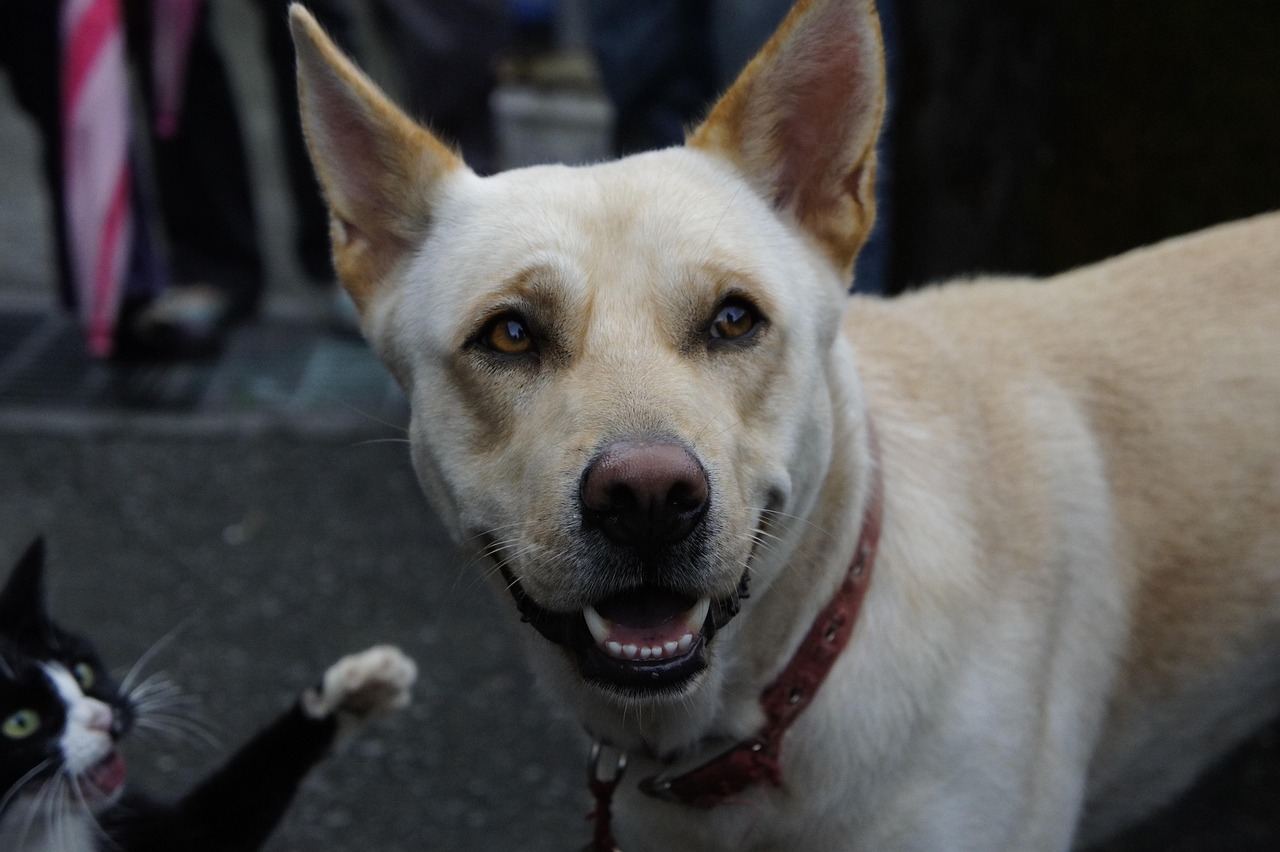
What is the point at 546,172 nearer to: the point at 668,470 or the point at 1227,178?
the point at 668,470

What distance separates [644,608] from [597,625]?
70 mm

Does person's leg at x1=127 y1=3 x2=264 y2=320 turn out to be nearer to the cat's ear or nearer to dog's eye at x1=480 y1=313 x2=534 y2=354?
the cat's ear

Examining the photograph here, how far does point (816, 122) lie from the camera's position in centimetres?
215

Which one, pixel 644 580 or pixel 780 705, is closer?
pixel 644 580

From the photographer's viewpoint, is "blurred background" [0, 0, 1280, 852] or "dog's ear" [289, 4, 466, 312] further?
"blurred background" [0, 0, 1280, 852]

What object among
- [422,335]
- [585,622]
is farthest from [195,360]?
[585,622]

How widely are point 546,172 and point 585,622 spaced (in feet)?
2.44

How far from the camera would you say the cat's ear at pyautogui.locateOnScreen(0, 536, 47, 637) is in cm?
248

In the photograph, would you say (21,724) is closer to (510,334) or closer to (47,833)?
(47,833)

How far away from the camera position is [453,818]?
3182 mm

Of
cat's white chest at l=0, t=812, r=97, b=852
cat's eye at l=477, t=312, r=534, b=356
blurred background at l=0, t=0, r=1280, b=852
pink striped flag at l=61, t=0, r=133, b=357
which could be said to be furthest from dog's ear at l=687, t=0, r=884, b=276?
pink striped flag at l=61, t=0, r=133, b=357

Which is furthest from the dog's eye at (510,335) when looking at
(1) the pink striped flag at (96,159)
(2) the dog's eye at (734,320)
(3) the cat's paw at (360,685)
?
(1) the pink striped flag at (96,159)

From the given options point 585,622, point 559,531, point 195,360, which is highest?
point 559,531

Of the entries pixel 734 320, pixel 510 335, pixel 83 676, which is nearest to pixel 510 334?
pixel 510 335
